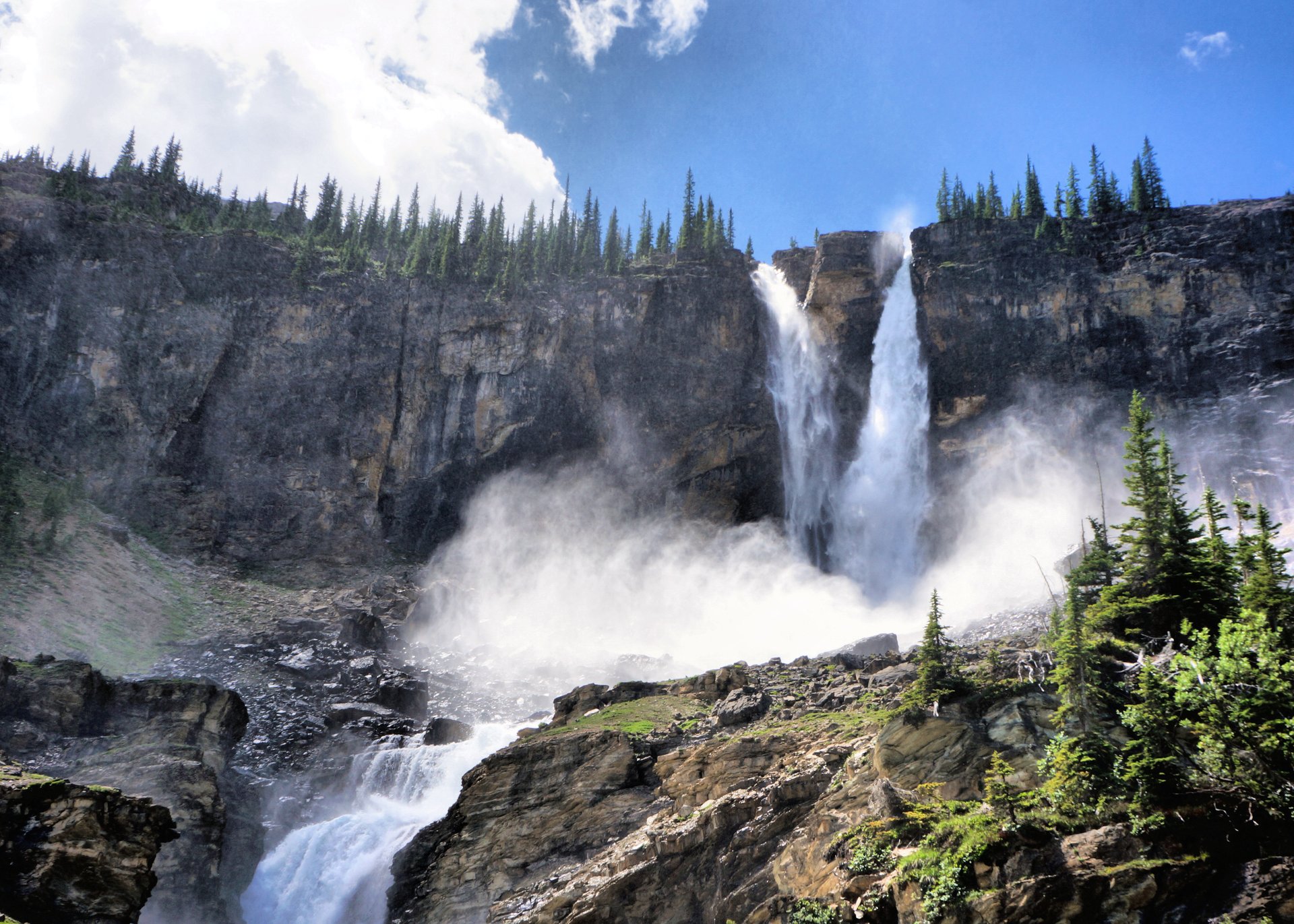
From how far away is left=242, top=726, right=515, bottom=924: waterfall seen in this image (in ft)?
118

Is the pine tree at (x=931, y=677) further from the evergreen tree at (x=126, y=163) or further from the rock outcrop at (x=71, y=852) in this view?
the evergreen tree at (x=126, y=163)

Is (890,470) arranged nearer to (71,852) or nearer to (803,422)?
(803,422)

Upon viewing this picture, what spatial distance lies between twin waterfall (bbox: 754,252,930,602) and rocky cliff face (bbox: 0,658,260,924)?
45.4 metres

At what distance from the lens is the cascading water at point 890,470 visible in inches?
2785

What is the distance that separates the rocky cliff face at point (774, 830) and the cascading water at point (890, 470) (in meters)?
31.5

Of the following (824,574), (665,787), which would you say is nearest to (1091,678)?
(665,787)

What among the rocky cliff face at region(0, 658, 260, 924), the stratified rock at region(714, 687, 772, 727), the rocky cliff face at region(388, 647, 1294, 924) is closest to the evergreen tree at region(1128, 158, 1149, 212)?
the rocky cliff face at region(388, 647, 1294, 924)

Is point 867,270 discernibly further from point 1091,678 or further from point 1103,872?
point 1103,872

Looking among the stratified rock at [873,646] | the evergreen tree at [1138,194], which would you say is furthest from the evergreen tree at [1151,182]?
the stratified rock at [873,646]

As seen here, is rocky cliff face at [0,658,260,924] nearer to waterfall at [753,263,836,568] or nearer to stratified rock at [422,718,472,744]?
stratified rock at [422,718,472,744]

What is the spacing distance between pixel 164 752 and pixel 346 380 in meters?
45.6

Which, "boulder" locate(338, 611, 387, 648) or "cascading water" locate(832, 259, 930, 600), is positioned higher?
"cascading water" locate(832, 259, 930, 600)

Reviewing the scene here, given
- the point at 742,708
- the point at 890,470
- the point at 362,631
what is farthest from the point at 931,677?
the point at 890,470

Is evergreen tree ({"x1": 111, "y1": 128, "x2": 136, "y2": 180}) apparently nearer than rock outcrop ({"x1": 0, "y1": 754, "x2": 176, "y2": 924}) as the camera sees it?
No
